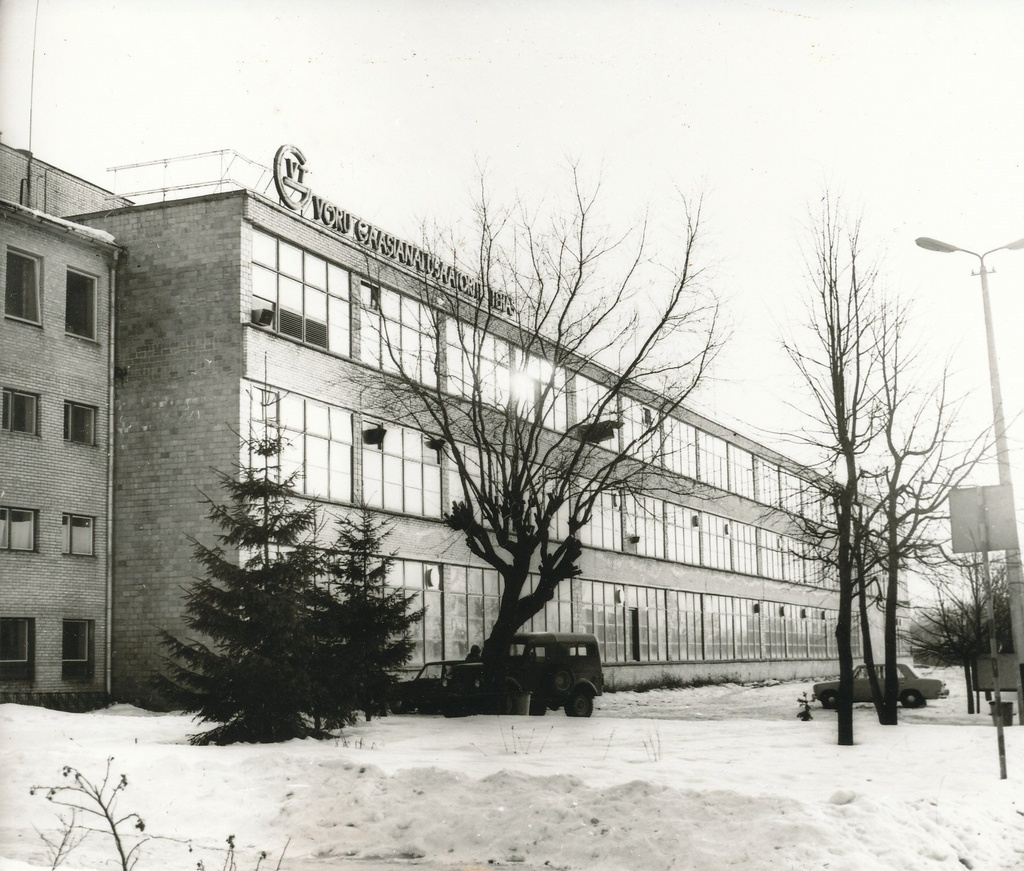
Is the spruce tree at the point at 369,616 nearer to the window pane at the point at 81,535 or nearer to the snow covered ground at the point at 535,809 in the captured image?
the snow covered ground at the point at 535,809

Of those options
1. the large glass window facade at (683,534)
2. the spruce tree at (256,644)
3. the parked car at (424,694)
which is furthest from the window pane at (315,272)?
the large glass window facade at (683,534)

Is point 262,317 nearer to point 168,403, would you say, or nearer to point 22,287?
point 168,403

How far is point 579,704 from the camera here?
27.5 m

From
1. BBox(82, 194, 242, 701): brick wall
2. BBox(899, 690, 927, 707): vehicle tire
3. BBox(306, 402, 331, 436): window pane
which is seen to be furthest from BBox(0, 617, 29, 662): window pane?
BBox(899, 690, 927, 707): vehicle tire

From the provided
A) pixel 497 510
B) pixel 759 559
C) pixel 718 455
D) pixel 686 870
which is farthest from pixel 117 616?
pixel 759 559

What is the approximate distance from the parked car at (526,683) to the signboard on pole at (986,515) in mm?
12558

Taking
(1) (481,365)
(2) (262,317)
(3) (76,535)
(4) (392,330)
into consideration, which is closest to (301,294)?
(2) (262,317)

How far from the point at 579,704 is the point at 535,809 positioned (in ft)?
56.2

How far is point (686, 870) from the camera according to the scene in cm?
929

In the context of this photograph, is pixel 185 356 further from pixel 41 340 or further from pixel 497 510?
pixel 497 510

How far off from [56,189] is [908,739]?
2767cm

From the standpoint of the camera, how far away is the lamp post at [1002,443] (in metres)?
21.3

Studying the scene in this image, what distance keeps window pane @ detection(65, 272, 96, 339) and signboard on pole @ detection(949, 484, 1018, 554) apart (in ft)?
70.6

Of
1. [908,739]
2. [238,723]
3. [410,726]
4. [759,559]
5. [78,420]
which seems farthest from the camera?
[759,559]
